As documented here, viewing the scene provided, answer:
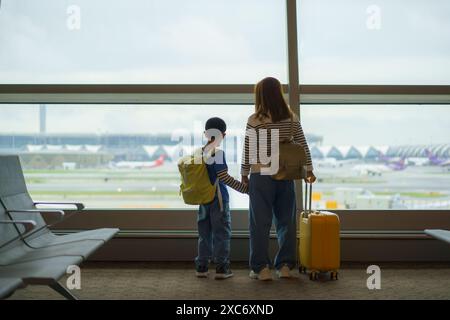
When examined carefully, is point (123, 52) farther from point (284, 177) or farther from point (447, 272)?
point (447, 272)

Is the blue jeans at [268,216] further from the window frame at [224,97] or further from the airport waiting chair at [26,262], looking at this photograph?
the airport waiting chair at [26,262]

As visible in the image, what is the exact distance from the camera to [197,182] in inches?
157

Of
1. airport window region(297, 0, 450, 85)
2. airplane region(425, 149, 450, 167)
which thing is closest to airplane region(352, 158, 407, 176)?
airplane region(425, 149, 450, 167)

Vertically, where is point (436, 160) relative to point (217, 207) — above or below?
above

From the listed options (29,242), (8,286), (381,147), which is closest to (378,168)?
(381,147)

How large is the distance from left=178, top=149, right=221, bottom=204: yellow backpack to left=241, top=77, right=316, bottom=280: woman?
0.94 feet

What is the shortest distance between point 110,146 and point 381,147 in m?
2.47

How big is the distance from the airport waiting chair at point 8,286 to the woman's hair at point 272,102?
7.02ft

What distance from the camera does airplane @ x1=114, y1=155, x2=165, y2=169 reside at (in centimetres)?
496

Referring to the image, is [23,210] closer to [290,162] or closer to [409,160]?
[290,162]

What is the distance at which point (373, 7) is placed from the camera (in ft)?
16.1

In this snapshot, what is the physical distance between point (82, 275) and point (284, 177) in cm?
172

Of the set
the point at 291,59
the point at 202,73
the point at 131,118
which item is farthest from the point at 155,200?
the point at 291,59

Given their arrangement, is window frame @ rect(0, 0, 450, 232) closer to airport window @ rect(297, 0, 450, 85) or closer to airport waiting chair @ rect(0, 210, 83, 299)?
airport window @ rect(297, 0, 450, 85)
